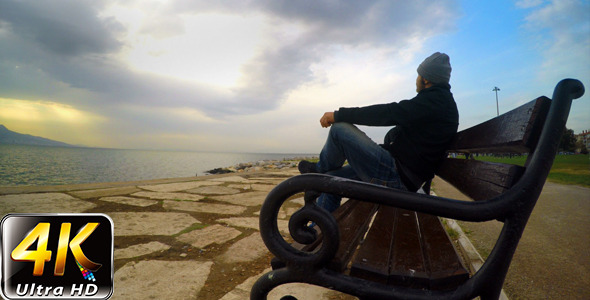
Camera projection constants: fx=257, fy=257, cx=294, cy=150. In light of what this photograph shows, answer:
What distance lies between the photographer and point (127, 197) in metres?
3.86

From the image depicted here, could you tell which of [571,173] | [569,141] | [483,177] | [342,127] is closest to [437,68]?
[342,127]

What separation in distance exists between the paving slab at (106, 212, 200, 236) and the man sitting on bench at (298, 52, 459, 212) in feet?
5.44

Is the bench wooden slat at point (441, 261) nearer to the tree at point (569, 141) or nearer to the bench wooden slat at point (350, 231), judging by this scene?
the bench wooden slat at point (350, 231)

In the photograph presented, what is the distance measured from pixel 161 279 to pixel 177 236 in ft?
2.68

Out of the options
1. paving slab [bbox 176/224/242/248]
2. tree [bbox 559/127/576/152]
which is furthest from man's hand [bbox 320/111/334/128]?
tree [bbox 559/127/576/152]

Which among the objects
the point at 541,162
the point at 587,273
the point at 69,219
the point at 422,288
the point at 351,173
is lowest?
the point at 587,273

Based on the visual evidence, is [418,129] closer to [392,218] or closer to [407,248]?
[392,218]

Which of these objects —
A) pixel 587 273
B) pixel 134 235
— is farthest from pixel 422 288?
pixel 134 235

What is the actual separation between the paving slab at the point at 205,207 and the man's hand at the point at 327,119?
6.22 ft

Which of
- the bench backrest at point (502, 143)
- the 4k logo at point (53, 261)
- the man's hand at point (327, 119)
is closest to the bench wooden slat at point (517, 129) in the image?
the bench backrest at point (502, 143)

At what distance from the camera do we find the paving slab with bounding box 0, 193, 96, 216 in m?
2.88

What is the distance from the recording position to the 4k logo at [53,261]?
1540mm

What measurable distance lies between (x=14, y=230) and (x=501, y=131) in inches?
119

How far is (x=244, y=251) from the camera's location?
83.4 inches
